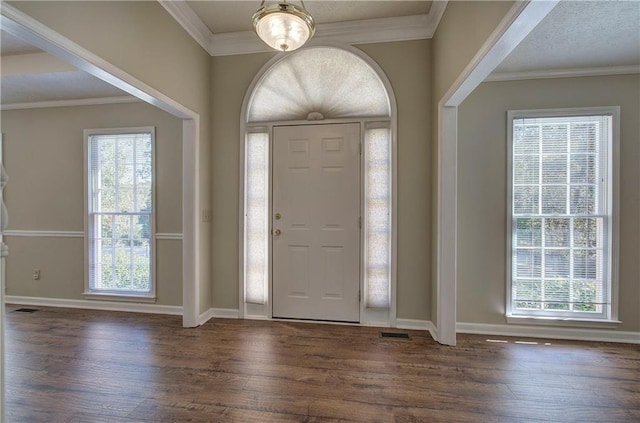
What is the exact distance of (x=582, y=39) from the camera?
2479 millimetres

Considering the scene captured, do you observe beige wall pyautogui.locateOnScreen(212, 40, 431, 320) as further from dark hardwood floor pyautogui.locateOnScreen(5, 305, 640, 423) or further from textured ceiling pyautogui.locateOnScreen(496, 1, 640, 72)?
textured ceiling pyautogui.locateOnScreen(496, 1, 640, 72)

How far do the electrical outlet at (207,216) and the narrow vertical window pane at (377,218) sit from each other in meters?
1.71

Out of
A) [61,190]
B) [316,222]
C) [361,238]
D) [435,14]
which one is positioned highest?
[435,14]

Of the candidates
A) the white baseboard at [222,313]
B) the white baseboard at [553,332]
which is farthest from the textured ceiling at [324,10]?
the white baseboard at [553,332]

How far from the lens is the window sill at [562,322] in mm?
2857

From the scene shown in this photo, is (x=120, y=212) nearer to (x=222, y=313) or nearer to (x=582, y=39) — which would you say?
(x=222, y=313)

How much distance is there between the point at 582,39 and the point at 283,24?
2491mm

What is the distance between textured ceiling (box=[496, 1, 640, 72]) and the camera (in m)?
2.17

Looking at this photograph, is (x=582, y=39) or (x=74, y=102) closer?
(x=582, y=39)

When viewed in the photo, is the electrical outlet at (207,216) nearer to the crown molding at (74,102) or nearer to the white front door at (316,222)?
the white front door at (316,222)

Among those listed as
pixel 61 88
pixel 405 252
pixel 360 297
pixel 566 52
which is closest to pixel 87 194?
pixel 61 88

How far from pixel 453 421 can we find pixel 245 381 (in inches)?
52.9

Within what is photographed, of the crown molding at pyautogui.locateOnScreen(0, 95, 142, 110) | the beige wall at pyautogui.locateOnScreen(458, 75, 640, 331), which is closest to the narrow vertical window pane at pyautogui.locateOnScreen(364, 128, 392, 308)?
the beige wall at pyautogui.locateOnScreen(458, 75, 640, 331)

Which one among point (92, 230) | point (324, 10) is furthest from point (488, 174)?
point (92, 230)
